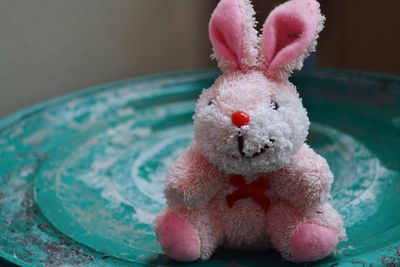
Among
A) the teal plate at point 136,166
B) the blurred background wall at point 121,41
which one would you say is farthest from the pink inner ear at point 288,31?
the blurred background wall at point 121,41

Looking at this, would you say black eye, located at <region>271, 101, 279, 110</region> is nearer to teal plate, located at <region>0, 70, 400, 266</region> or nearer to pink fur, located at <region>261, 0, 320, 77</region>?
pink fur, located at <region>261, 0, 320, 77</region>

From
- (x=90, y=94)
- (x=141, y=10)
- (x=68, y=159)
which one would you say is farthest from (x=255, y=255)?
(x=141, y=10)

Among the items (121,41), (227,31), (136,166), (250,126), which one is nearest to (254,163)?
(250,126)

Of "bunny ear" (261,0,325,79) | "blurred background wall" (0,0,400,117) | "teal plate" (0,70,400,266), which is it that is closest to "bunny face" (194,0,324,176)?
"bunny ear" (261,0,325,79)

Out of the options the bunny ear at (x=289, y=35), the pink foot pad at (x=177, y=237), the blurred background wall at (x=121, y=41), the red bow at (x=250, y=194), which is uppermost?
the blurred background wall at (x=121, y=41)

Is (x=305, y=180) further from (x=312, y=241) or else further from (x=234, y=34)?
(x=234, y=34)

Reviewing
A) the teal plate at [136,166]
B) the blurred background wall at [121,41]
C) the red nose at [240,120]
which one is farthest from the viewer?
the blurred background wall at [121,41]

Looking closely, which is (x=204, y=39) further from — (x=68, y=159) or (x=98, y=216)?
(x=98, y=216)

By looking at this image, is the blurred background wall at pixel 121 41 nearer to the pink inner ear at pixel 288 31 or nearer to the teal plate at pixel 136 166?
the teal plate at pixel 136 166
